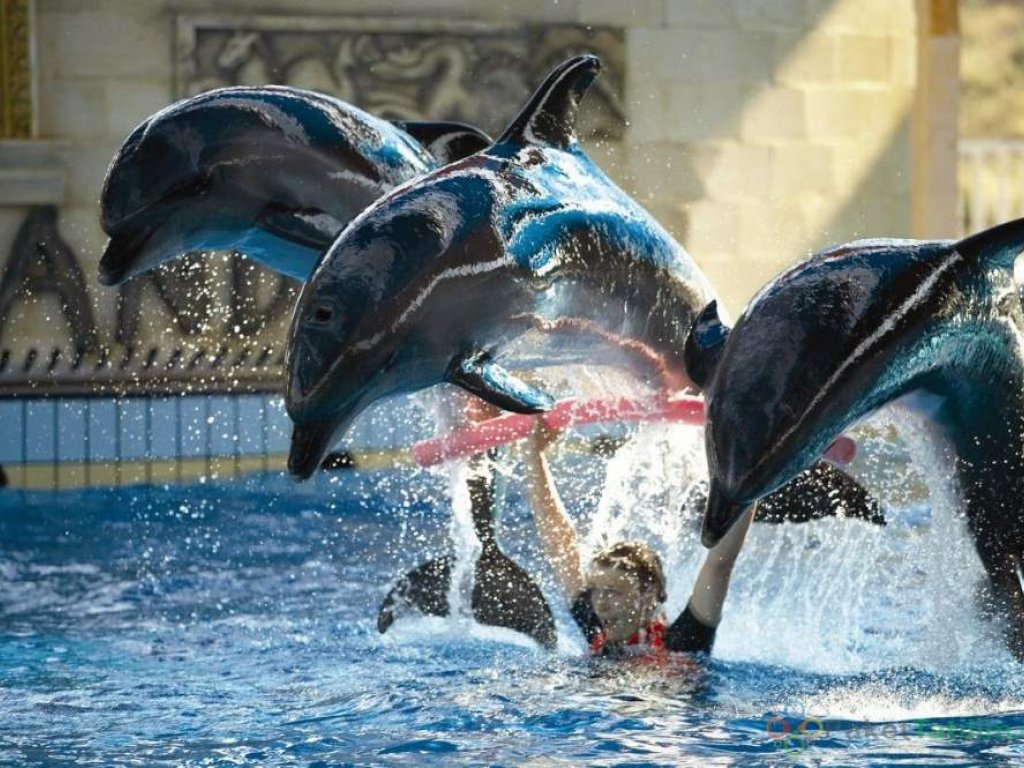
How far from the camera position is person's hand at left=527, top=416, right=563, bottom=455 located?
6.21m

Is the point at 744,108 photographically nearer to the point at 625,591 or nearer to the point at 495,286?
the point at 625,591

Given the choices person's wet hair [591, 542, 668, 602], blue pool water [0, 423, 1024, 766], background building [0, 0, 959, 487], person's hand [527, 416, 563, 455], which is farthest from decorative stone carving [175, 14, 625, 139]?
person's wet hair [591, 542, 668, 602]

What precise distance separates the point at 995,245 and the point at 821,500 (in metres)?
1.29

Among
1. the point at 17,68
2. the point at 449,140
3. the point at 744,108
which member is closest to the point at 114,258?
the point at 449,140

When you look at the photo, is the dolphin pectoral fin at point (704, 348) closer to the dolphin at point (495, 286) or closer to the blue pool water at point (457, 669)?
the dolphin at point (495, 286)

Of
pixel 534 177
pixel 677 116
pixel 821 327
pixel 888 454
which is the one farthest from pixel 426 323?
pixel 677 116

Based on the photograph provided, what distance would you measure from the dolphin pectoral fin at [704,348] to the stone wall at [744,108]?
8.42m

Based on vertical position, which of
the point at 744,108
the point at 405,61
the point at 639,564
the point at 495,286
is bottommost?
the point at 639,564

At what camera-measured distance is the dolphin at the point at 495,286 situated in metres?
4.55

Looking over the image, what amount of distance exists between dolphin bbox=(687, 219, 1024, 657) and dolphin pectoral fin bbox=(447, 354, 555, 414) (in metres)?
0.44

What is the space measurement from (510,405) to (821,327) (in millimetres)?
866

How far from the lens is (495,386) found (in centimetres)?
466

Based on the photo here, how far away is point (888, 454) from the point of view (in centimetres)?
1174

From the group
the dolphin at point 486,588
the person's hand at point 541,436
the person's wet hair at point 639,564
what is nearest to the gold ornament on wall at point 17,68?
the dolphin at point 486,588
